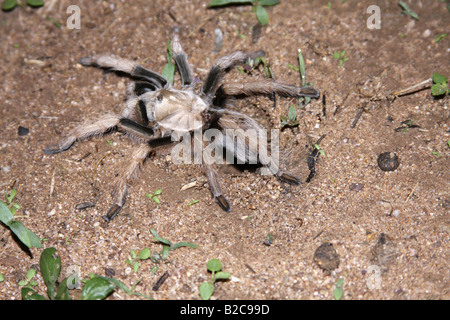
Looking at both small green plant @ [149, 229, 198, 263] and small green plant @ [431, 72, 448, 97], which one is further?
small green plant @ [431, 72, 448, 97]

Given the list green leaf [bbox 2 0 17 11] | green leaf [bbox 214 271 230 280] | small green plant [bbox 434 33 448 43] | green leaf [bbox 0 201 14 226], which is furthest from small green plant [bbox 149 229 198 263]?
green leaf [bbox 2 0 17 11]

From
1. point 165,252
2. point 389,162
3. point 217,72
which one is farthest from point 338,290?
point 217,72

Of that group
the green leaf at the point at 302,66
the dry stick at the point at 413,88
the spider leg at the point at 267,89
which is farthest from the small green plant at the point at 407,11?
the spider leg at the point at 267,89

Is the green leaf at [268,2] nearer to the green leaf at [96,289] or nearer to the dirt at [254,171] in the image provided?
the dirt at [254,171]

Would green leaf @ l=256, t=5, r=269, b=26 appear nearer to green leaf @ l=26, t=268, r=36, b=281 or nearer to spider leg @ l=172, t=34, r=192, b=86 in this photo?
spider leg @ l=172, t=34, r=192, b=86

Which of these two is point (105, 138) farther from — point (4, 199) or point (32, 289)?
point (32, 289)

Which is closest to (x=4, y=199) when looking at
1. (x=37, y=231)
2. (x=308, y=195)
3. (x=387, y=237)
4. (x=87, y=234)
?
(x=37, y=231)

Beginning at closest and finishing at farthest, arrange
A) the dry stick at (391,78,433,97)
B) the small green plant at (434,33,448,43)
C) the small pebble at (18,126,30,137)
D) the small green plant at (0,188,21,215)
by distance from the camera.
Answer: the small green plant at (0,188,21,215) < the dry stick at (391,78,433,97) < the small green plant at (434,33,448,43) < the small pebble at (18,126,30,137)

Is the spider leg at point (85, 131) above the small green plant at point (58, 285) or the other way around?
above
